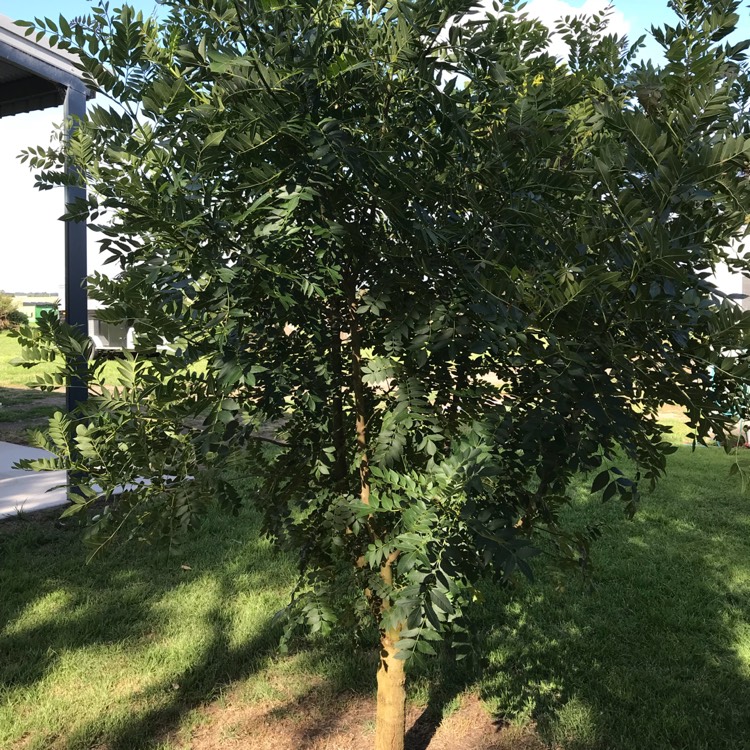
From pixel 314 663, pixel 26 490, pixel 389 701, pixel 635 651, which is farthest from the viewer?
pixel 26 490

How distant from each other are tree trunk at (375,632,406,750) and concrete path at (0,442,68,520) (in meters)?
3.76

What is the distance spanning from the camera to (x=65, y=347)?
191 cm

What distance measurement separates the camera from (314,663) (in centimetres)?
348

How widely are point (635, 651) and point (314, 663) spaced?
1838mm

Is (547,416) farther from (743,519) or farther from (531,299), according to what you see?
(743,519)

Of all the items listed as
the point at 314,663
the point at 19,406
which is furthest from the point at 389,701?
the point at 19,406

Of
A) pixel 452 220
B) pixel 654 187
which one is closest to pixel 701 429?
pixel 654 187

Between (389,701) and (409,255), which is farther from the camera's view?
(389,701)

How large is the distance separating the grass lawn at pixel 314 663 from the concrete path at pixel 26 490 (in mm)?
859

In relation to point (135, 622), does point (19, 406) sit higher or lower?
higher

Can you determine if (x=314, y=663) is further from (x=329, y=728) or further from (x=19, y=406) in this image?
(x=19, y=406)

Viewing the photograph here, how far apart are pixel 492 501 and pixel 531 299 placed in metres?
0.57

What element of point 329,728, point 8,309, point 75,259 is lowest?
point 329,728

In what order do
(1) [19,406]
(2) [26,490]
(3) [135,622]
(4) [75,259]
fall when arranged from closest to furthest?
(3) [135,622] < (4) [75,259] < (2) [26,490] < (1) [19,406]
